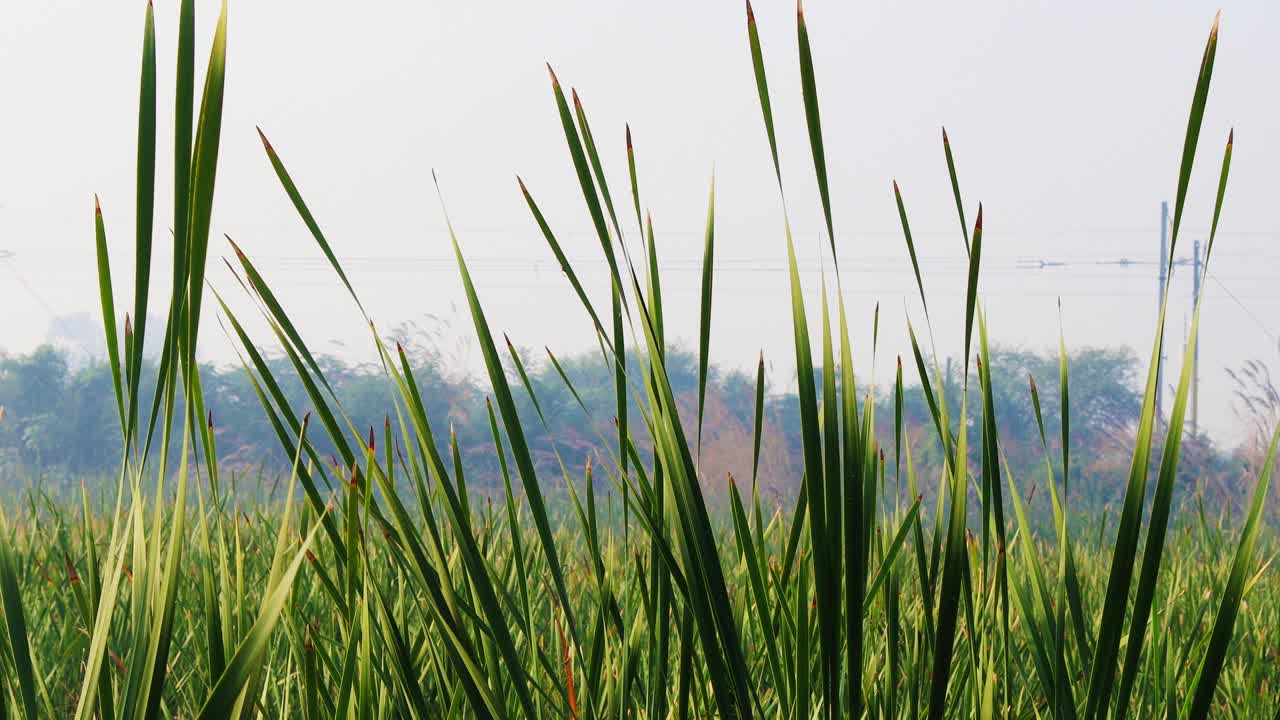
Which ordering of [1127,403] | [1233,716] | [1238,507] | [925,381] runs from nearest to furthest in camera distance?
1. [925,381]
2. [1233,716]
3. [1238,507]
4. [1127,403]

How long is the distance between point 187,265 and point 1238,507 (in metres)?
7.91

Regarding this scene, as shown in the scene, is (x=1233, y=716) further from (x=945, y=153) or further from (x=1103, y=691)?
(x=945, y=153)

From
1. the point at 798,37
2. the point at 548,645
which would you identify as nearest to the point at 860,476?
the point at 798,37

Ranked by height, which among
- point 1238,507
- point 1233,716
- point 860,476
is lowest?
point 1238,507

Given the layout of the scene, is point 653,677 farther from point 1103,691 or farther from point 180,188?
point 180,188

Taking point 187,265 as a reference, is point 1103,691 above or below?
below

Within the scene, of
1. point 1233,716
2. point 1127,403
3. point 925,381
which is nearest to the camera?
point 925,381

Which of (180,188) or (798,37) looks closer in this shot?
(180,188)

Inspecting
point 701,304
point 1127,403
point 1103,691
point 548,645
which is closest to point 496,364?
point 701,304

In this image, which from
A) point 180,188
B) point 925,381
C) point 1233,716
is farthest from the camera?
point 1233,716

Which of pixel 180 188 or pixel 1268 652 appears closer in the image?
pixel 180 188

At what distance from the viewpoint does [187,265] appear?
471 mm

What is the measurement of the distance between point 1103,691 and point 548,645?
1139 millimetres

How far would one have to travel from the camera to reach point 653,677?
0.77 metres
